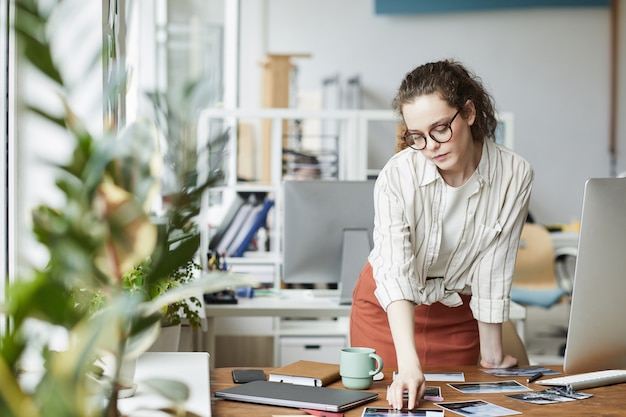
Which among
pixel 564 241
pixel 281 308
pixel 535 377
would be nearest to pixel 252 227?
pixel 281 308

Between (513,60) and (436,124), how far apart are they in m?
7.03

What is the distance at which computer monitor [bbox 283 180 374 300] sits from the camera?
9.45ft

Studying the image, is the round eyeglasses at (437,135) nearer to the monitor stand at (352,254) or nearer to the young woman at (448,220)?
the young woman at (448,220)

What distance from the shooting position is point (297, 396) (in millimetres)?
1452

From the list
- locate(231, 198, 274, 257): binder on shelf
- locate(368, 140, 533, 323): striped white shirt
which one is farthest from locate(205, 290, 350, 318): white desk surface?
locate(368, 140, 533, 323): striped white shirt

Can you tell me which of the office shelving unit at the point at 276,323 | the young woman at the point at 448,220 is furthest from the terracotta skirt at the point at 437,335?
the office shelving unit at the point at 276,323

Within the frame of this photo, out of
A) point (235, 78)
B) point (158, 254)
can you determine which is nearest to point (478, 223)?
point (158, 254)

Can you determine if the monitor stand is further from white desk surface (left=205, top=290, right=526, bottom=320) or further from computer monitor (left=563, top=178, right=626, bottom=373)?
computer monitor (left=563, top=178, right=626, bottom=373)

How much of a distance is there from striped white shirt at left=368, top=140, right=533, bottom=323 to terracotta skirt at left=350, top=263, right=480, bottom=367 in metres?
0.07

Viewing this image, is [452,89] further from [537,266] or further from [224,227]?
[537,266]

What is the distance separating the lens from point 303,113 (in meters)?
3.95

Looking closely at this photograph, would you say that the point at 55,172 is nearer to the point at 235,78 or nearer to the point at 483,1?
the point at 235,78

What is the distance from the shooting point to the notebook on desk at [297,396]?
55.1 inches

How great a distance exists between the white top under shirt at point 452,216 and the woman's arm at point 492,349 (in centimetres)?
17
